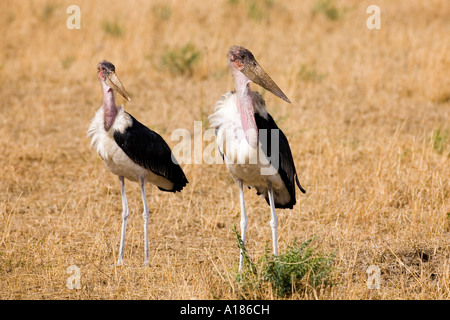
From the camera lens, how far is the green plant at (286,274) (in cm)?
448

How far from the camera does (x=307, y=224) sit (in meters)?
6.26

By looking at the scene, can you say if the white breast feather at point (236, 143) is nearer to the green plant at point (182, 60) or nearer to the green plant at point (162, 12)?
the green plant at point (182, 60)

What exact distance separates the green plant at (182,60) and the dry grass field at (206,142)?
0.03 m

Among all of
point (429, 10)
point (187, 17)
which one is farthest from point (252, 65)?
point (429, 10)

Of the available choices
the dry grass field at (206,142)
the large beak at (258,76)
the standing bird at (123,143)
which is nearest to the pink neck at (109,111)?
the standing bird at (123,143)

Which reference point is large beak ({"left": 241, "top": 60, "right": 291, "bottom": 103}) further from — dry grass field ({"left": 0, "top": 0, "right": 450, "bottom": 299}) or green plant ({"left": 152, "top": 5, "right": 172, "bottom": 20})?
green plant ({"left": 152, "top": 5, "right": 172, "bottom": 20})

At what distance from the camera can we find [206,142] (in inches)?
325

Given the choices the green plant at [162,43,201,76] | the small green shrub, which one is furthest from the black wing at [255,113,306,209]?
the small green shrub

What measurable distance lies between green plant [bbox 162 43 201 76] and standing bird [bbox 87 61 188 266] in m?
5.19

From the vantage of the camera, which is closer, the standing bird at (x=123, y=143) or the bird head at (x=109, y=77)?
the standing bird at (x=123, y=143)

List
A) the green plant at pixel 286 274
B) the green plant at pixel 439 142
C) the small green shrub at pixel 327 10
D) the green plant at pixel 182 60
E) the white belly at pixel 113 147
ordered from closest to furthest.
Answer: the green plant at pixel 286 274 → the white belly at pixel 113 147 → the green plant at pixel 439 142 → the green plant at pixel 182 60 → the small green shrub at pixel 327 10

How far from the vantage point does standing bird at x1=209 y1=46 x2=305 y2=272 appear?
4.77 metres
